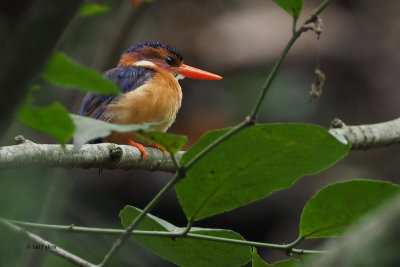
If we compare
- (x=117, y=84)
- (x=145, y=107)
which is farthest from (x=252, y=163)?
(x=117, y=84)

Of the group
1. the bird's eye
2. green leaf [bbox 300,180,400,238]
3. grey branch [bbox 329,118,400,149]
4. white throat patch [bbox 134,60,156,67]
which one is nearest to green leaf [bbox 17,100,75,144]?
green leaf [bbox 300,180,400,238]

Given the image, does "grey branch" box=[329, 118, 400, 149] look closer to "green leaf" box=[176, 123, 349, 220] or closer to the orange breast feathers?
the orange breast feathers

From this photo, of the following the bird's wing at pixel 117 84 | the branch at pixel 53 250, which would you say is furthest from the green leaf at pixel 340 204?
the bird's wing at pixel 117 84

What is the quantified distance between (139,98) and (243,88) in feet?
6.48

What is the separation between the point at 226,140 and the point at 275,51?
13.5ft

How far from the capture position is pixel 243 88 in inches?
189

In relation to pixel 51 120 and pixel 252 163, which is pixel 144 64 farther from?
pixel 51 120

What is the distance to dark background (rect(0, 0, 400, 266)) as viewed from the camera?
3403 mm

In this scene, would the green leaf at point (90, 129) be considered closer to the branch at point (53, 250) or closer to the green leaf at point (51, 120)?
the green leaf at point (51, 120)

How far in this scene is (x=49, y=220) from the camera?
1999 millimetres

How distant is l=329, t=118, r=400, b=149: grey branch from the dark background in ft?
2.87

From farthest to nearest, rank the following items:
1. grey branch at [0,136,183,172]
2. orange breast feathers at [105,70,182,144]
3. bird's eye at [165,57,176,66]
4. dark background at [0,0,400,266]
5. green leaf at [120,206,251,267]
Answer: bird's eye at [165,57,176,66] < dark background at [0,0,400,266] < orange breast feathers at [105,70,182,144] < grey branch at [0,136,183,172] < green leaf at [120,206,251,267]

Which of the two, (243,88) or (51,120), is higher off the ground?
(243,88)

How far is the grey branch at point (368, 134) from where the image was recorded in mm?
2324
